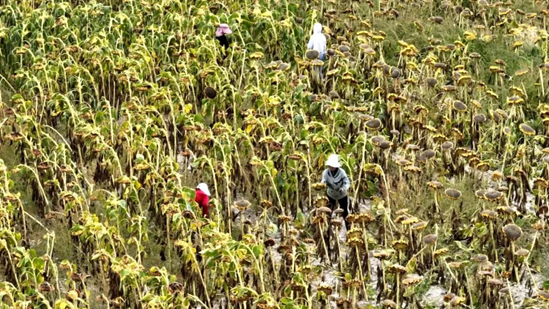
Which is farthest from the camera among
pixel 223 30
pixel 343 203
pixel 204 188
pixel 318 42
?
pixel 223 30

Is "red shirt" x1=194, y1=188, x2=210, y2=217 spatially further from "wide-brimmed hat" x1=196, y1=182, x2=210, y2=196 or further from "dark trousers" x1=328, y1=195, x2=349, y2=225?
"dark trousers" x1=328, y1=195, x2=349, y2=225

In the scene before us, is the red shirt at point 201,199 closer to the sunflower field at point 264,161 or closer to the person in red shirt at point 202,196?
the person in red shirt at point 202,196

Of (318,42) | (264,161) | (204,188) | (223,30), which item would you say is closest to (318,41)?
(318,42)

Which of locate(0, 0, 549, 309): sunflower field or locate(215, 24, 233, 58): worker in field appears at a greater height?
locate(215, 24, 233, 58): worker in field

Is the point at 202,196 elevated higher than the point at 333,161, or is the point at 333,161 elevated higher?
→ the point at 333,161

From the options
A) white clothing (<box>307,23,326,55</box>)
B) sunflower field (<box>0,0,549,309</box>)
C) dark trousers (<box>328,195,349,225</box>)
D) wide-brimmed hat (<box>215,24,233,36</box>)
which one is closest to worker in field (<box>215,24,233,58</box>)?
wide-brimmed hat (<box>215,24,233,36</box>)

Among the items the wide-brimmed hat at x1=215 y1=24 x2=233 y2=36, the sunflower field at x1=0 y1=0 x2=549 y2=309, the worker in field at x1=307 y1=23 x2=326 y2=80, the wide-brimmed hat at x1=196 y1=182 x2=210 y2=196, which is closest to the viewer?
the sunflower field at x1=0 y1=0 x2=549 y2=309

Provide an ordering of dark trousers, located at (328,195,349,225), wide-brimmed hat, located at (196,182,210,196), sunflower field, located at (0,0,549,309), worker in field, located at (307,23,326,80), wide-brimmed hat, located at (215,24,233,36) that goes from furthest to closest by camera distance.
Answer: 1. wide-brimmed hat, located at (215,24,233,36)
2. worker in field, located at (307,23,326,80)
3. dark trousers, located at (328,195,349,225)
4. wide-brimmed hat, located at (196,182,210,196)
5. sunflower field, located at (0,0,549,309)

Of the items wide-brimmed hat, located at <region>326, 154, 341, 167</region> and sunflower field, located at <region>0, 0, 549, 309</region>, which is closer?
sunflower field, located at <region>0, 0, 549, 309</region>

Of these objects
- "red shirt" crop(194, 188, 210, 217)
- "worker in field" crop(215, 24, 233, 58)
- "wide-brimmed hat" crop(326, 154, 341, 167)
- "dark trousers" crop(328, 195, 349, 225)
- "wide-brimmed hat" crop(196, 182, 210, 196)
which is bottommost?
"dark trousers" crop(328, 195, 349, 225)

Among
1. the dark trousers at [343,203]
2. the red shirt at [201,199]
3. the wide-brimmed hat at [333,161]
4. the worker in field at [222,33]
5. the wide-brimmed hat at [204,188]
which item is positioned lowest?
the dark trousers at [343,203]

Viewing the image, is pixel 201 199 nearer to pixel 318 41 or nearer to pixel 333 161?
pixel 333 161

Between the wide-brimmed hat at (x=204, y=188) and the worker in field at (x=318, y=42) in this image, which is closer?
the wide-brimmed hat at (x=204, y=188)

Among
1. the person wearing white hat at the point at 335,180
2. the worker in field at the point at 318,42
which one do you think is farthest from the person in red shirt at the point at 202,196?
the worker in field at the point at 318,42
